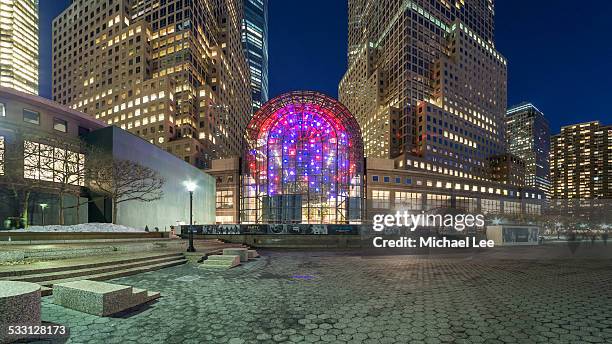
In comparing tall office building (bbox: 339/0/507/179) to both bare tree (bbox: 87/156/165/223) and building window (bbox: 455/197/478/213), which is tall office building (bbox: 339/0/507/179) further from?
bare tree (bbox: 87/156/165/223)

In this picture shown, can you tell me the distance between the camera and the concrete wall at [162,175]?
35.5 m

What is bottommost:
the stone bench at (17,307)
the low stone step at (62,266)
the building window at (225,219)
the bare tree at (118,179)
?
the building window at (225,219)

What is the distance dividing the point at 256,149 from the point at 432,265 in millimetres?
45794

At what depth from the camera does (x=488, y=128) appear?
12638 centimetres

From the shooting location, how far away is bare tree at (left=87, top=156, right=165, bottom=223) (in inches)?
1265

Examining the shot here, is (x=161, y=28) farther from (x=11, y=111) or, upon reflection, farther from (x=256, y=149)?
(x=11, y=111)

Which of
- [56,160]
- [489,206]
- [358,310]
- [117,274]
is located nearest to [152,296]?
[117,274]

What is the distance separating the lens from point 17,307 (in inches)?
228

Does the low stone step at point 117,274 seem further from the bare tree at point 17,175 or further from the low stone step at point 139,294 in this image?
the bare tree at point 17,175

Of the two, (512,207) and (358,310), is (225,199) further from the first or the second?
(512,207)

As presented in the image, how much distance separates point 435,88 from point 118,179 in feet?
378

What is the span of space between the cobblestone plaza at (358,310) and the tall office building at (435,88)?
91.2 meters

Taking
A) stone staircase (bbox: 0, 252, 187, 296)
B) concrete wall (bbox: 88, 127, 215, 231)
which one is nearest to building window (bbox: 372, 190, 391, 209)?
concrete wall (bbox: 88, 127, 215, 231)

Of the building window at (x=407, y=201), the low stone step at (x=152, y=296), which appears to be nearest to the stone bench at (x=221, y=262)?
the low stone step at (x=152, y=296)
